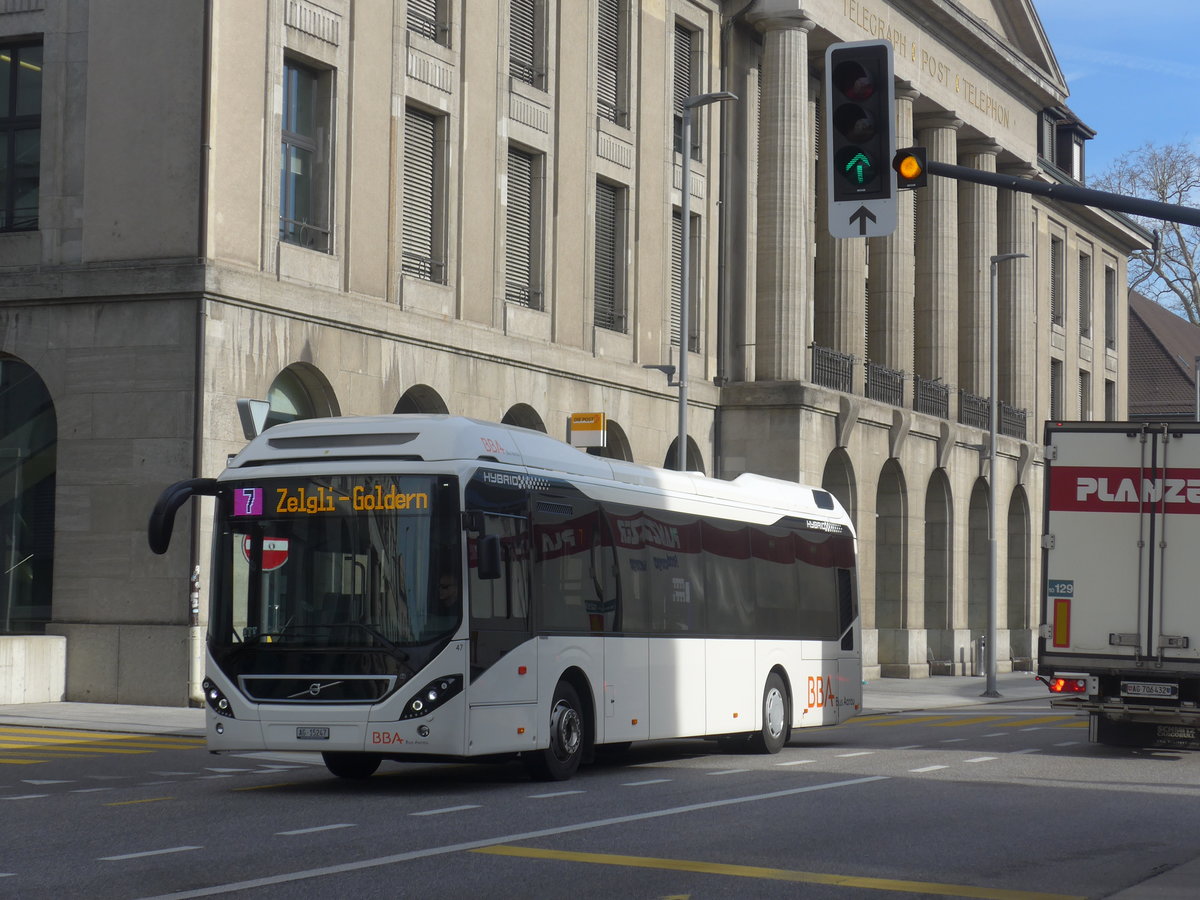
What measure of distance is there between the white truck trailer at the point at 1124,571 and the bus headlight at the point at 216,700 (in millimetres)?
9264

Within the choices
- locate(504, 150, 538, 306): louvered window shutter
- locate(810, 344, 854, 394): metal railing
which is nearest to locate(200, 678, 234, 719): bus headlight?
locate(504, 150, 538, 306): louvered window shutter

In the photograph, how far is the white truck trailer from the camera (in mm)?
19328

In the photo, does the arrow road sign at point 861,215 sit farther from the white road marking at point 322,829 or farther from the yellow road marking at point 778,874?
the white road marking at point 322,829

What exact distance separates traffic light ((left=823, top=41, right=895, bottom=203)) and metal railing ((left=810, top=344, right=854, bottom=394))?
28.7m

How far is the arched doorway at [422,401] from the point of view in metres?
29.7

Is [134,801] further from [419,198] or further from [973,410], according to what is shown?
[973,410]

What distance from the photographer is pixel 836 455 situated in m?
42.2

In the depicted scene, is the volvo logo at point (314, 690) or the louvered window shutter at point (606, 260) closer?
the volvo logo at point (314, 690)

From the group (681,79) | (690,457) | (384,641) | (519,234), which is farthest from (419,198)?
(384,641)

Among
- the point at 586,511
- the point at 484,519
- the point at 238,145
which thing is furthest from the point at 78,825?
the point at 238,145

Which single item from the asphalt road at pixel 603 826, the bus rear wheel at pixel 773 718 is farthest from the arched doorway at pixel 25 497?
the bus rear wheel at pixel 773 718

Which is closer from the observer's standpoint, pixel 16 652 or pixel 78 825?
pixel 78 825

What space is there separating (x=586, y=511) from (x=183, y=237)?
437 inches

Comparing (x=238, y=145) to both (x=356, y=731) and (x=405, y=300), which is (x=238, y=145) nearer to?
(x=405, y=300)
